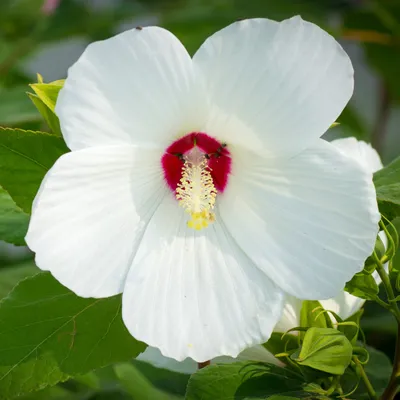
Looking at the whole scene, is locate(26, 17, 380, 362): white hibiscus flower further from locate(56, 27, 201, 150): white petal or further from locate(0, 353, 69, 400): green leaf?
locate(0, 353, 69, 400): green leaf

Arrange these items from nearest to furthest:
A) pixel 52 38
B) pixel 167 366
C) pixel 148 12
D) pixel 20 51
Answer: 1. pixel 167 366
2. pixel 20 51
3. pixel 52 38
4. pixel 148 12

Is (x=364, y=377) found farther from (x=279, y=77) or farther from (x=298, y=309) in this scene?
(x=279, y=77)

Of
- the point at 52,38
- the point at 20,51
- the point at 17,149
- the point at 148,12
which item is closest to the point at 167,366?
the point at 17,149

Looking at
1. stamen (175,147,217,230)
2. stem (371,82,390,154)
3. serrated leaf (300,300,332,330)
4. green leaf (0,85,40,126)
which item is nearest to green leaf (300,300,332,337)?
serrated leaf (300,300,332,330)

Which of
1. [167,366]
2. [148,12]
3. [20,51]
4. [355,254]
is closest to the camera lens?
[355,254]

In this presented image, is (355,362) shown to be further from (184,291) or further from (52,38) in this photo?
(52,38)

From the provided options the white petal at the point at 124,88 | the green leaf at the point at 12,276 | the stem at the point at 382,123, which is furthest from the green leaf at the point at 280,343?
the stem at the point at 382,123

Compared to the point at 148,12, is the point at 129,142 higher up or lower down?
higher up

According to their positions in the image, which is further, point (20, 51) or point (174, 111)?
point (20, 51)
